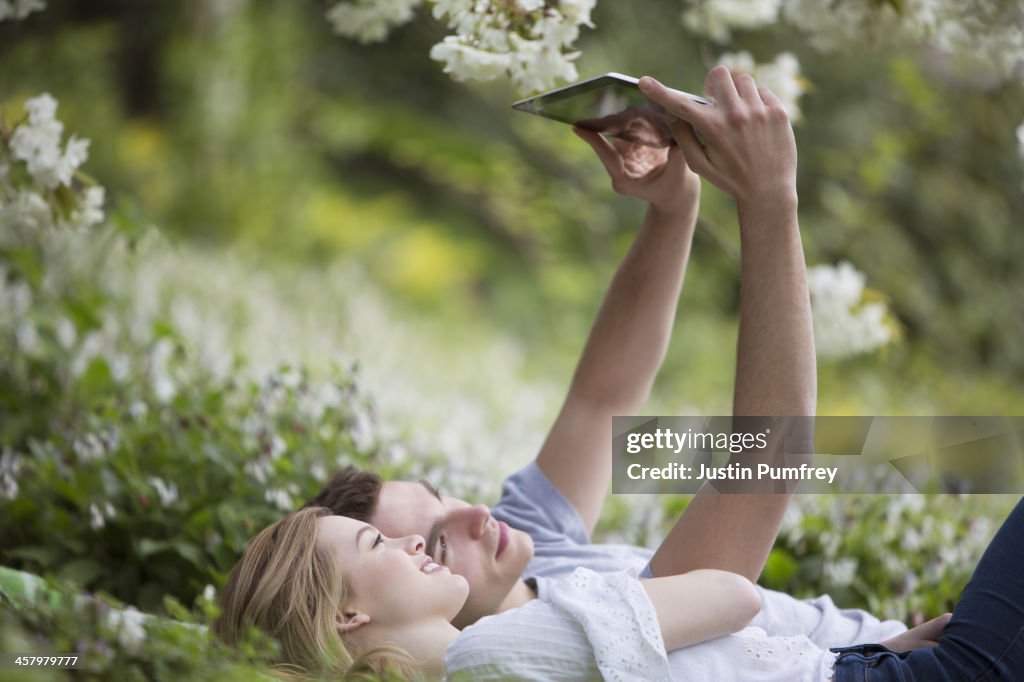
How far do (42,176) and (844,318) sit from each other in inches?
86.7

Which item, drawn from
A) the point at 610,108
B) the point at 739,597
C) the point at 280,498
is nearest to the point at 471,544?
the point at 739,597

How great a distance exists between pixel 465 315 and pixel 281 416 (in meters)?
4.23

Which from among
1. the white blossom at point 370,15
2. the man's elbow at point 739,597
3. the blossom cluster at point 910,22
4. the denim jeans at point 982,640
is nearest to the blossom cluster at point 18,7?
the white blossom at point 370,15

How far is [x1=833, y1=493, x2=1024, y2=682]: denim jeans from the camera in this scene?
5.05 ft

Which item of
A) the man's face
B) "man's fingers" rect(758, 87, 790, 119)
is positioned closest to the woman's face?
the man's face

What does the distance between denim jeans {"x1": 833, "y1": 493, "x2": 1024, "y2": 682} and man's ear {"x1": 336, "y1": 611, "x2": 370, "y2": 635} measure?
0.76 m

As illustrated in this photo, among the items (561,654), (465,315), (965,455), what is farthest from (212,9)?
(561,654)

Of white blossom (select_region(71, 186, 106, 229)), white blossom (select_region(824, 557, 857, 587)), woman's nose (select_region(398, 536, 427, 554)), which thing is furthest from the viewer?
white blossom (select_region(824, 557, 857, 587))

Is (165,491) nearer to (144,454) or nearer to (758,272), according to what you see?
(144,454)

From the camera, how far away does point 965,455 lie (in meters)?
2.62

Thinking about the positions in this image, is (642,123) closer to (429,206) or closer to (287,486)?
(287,486)

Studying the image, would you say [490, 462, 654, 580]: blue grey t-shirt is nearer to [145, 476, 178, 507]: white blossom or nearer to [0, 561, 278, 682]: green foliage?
[0, 561, 278, 682]: green foliage

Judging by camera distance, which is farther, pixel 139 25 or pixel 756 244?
pixel 139 25

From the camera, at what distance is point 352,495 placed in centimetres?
188
